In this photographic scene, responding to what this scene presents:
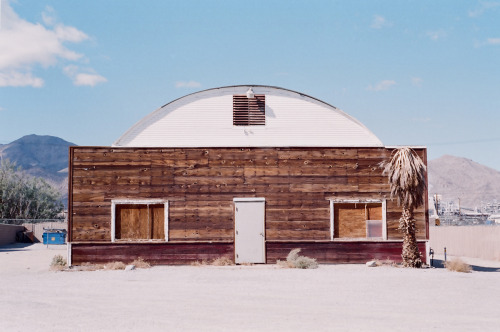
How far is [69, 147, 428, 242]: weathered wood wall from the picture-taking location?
21.7m

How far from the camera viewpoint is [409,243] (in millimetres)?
20703

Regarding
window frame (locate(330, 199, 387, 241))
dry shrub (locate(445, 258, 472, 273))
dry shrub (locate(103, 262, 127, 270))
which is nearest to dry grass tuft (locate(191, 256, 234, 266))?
dry shrub (locate(103, 262, 127, 270))

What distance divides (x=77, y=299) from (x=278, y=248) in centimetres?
1028

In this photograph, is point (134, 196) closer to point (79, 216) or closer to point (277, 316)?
point (79, 216)

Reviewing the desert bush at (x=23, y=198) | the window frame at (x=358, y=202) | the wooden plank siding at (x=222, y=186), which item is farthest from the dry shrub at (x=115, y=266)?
the desert bush at (x=23, y=198)

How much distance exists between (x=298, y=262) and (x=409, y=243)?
14.3ft

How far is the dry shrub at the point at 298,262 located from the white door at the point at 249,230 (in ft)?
3.93

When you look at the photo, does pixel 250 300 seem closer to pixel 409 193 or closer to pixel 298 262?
pixel 298 262

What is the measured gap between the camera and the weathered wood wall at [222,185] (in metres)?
21.7

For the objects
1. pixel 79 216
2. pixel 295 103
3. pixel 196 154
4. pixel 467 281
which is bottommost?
pixel 467 281

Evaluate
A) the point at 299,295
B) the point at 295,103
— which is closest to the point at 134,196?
the point at 295,103

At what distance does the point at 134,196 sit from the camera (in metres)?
21.8

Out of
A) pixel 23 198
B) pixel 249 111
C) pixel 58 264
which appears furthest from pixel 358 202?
pixel 23 198

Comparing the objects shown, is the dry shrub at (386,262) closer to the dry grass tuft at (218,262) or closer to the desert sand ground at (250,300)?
→ the desert sand ground at (250,300)
